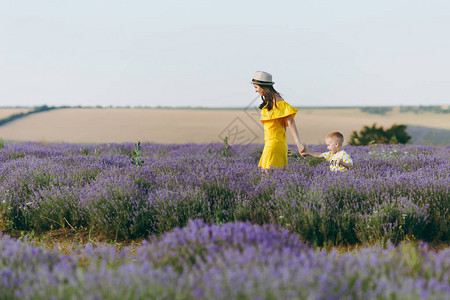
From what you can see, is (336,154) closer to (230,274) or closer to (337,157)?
(337,157)

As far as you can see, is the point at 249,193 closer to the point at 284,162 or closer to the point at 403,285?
the point at 284,162

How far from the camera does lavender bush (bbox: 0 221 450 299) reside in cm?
183

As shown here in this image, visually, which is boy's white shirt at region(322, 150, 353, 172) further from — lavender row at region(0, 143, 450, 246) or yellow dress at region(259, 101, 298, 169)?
yellow dress at region(259, 101, 298, 169)

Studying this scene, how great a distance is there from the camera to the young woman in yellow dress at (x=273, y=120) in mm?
5289

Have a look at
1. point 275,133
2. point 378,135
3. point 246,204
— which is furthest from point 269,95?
point 378,135

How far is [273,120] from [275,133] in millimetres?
176

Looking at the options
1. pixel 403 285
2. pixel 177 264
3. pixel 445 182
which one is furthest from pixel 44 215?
pixel 445 182

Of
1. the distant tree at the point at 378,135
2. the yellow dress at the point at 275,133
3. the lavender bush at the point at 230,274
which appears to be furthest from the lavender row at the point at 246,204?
the distant tree at the point at 378,135

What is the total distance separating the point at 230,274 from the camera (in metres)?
1.85

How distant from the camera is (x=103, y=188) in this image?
15.4ft

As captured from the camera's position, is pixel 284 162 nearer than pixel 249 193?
No

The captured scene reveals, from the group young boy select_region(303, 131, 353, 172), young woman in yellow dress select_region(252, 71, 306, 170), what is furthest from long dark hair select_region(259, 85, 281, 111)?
young boy select_region(303, 131, 353, 172)

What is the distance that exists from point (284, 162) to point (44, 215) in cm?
316

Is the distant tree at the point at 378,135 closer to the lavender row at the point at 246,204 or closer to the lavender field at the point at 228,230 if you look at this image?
the lavender field at the point at 228,230
